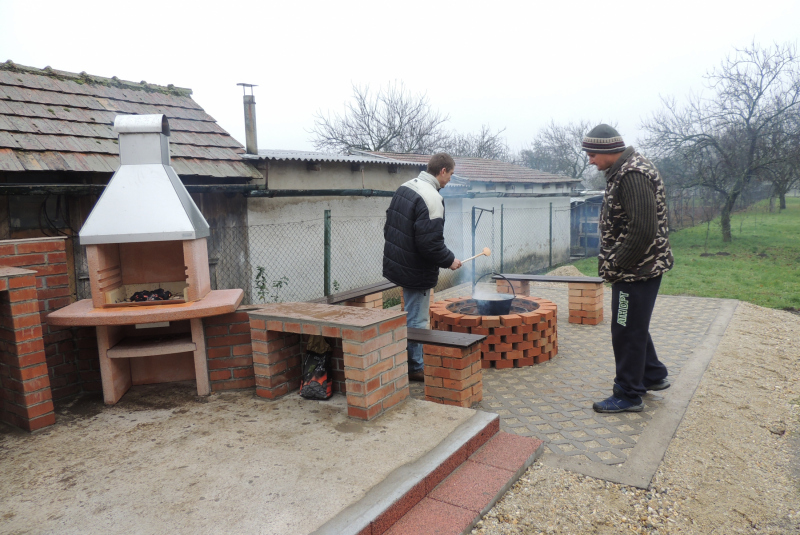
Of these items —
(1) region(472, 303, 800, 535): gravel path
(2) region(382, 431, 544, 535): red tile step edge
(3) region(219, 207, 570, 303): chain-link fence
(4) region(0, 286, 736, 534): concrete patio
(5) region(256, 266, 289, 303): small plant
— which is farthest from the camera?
(5) region(256, 266, 289, 303): small plant

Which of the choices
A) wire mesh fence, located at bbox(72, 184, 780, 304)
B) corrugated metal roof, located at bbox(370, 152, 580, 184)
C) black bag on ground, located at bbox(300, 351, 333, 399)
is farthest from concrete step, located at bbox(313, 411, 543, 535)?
corrugated metal roof, located at bbox(370, 152, 580, 184)

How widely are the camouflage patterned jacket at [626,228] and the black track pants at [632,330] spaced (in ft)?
0.29

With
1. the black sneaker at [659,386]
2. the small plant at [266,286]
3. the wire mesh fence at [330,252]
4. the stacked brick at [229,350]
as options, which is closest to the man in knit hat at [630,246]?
the black sneaker at [659,386]

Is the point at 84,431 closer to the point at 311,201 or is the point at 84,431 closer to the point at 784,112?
the point at 311,201

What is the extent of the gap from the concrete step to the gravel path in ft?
0.32

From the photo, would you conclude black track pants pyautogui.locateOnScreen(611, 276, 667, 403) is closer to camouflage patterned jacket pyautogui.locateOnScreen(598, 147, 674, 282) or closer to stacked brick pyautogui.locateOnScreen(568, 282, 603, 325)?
camouflage patterned jacket pyautogui.locateOnScreen(598, 147, 674, 282)

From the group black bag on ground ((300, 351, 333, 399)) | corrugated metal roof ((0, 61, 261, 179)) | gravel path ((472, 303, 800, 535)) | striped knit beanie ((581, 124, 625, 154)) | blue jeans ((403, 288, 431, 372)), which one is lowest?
gravel path ((472, 303, 800, 535))

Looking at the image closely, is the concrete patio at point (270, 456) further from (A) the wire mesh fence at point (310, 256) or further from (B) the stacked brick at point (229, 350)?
(A) the wire mesh fence at point (310, 256)

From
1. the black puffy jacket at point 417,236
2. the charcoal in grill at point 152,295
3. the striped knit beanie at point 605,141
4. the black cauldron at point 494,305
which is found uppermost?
the striped knit beanie at point 605,141

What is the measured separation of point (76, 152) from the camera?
609cm

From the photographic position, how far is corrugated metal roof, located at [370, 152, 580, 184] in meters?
14.5

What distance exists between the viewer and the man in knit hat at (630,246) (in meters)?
3.48

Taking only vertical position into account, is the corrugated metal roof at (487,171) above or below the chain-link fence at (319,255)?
above

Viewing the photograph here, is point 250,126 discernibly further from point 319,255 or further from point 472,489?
point 472,489
